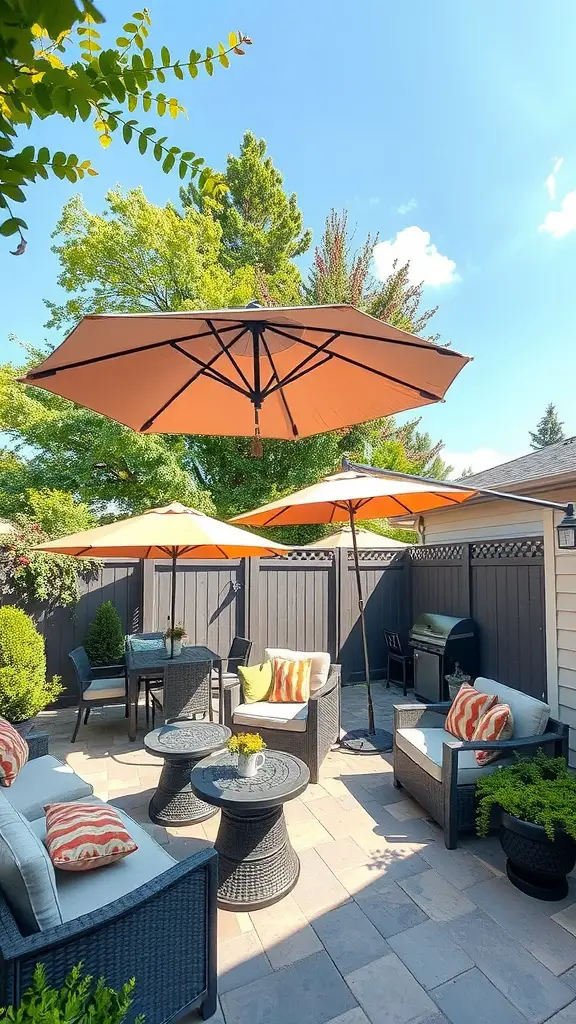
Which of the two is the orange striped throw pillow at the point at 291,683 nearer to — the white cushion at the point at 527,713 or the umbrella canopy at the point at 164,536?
the umbrella canopy at the point at 164,536

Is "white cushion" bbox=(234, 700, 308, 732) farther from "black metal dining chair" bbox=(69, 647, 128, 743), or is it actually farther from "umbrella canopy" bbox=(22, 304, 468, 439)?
"umbrella canopy" bbox=(22, 304, 468, 439)

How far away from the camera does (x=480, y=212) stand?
23.7ft

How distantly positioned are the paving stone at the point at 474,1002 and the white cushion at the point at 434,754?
1092 mm

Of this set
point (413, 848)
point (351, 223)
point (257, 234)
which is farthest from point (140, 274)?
point (413, 848)

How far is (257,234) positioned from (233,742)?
561 inches

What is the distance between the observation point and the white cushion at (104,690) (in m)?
4.88

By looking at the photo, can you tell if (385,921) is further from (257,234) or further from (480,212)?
(257,234)

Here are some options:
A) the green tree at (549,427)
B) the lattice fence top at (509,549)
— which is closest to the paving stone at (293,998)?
the lattice fence top at (509,549)

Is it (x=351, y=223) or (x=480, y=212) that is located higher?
(x=351, y=223)

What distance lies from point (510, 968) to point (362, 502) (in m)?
3.45

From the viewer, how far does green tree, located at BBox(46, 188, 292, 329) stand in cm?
1043

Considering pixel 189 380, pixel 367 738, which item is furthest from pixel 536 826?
pixel 189 380

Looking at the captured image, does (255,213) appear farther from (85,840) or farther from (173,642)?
(85,840)

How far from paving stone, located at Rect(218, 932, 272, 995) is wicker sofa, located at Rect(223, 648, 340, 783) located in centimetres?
164
